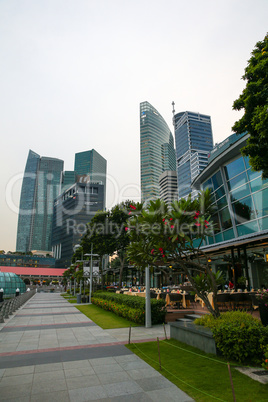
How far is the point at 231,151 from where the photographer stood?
2180cm

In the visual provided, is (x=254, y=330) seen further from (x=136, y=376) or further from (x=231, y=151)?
(x=231, y=151)

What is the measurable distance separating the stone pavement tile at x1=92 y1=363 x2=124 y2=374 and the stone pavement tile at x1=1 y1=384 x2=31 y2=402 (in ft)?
5.41

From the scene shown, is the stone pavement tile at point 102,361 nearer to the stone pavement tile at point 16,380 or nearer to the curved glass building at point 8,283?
the stone pavement tile at point 16,380

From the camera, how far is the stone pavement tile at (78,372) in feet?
20.1

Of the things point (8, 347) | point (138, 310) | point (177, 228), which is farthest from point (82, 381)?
point (138, 310)

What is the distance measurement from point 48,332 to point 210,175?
68.6 ft

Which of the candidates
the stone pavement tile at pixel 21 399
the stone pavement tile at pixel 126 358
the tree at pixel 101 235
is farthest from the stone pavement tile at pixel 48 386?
the tree at pixel 101 235

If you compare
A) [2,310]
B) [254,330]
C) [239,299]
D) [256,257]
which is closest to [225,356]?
[254,330]

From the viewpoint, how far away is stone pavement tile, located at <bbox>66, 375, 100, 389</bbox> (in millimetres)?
5508

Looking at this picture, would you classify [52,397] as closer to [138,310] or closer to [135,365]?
[135,365]

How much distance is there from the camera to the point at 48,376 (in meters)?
6.08

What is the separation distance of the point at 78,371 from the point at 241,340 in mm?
4054

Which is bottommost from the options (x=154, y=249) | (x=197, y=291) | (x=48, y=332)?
Answer: (x=48, y=332)

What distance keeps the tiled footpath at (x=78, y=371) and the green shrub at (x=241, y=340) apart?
6.26 ft
